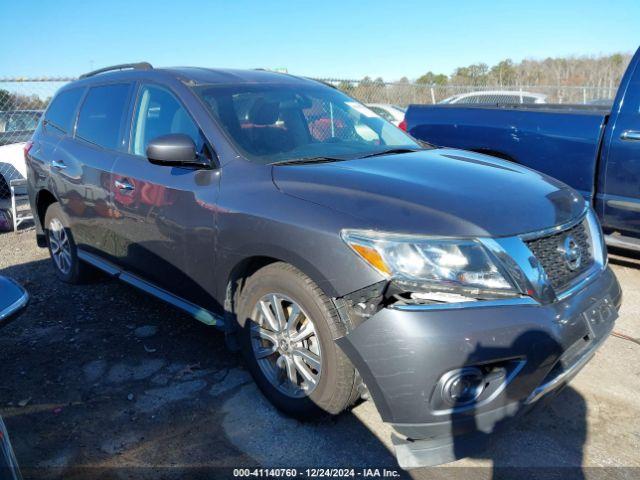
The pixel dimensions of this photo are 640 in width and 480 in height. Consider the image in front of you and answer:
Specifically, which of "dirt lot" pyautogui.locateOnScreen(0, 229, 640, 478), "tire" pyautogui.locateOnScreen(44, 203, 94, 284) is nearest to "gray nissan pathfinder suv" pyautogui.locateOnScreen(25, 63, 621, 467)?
"dirt lot" pyautogui.locateOnScreen(0, 229, 640, 478)

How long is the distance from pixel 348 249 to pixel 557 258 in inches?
37.6

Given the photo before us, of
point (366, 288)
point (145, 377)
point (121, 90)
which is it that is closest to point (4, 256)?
point (121, 90)

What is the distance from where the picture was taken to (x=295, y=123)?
340 cm

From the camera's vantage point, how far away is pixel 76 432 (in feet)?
9.20

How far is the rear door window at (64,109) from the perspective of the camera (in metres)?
4.62

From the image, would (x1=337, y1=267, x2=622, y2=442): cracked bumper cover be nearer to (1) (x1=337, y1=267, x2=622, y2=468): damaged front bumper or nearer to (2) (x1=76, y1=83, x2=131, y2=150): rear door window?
(1) (x1=337, y1=267, x2=622, y2=468): damaged front bumper

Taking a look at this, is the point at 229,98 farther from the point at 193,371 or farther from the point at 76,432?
the point at 76,432

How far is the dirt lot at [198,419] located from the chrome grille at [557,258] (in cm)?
64

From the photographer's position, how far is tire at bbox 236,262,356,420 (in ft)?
7.78

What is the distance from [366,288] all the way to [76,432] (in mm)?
1795

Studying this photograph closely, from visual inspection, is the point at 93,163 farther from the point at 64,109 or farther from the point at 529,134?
the point at 529,134

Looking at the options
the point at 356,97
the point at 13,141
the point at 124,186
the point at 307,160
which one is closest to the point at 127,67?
the point at 124,186

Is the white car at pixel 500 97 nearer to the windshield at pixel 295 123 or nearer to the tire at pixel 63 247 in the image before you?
the windshield at pixel 295 123

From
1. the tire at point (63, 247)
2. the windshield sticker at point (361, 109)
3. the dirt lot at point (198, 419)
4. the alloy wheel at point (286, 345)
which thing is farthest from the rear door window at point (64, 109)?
the alloy wheel at point (286, 345)
